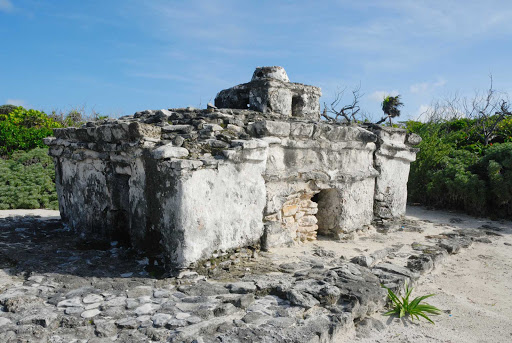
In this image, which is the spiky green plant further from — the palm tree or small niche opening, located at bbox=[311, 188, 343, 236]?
the palm tree

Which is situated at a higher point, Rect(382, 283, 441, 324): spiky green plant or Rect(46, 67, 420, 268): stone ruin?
Rect(46, 67, 420, 268): stone ruin

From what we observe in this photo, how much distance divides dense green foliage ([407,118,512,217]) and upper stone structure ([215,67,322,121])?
4303 millimetres

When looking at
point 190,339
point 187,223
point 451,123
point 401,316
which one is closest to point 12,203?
point 187,223

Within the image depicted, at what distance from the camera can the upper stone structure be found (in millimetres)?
5988

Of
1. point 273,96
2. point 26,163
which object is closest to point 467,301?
point 273,96

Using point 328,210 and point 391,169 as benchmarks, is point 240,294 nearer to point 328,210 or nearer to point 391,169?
point 328,210

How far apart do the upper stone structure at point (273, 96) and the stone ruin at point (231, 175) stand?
17 millimetres

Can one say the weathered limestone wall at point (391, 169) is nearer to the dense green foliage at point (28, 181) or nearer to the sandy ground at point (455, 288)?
the sandy ground at point (455, 288)

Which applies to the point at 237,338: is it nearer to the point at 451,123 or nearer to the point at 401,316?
the point at 401,316

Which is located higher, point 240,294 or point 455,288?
point 240,294

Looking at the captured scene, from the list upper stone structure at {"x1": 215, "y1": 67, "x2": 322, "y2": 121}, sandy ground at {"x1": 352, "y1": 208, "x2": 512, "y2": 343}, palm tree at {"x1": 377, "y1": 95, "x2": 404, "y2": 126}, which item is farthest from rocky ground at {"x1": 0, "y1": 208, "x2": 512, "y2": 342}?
palm tree at {"x1": 377, "y1": 95, "x2": 404, "y2": 126}

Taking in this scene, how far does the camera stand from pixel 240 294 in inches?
132

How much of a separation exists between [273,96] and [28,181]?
7379 mm

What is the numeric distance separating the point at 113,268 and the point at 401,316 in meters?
2.92
